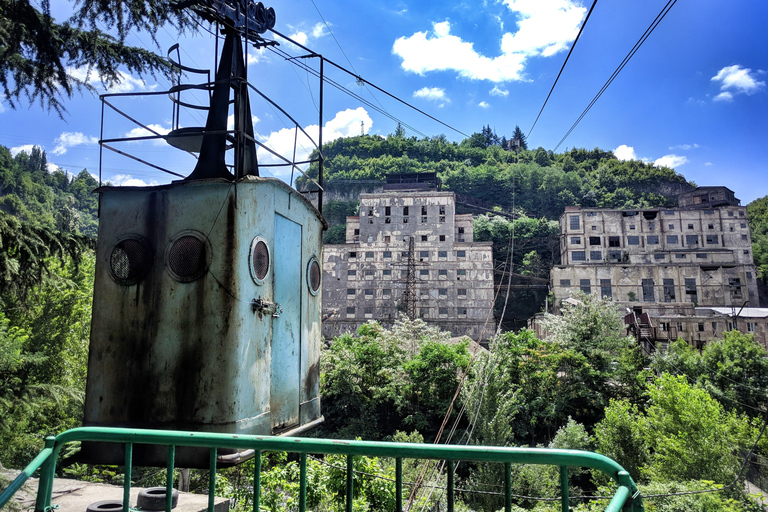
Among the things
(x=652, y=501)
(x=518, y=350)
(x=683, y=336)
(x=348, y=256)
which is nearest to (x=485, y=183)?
(x=348, y=256)

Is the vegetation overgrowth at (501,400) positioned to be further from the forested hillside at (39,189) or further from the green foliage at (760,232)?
the forested hillside at (39,189)

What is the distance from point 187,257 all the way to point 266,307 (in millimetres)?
939

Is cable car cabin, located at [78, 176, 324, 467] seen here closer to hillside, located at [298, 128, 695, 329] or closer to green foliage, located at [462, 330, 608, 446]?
green foliage, located at [462, 330, 608, 446]

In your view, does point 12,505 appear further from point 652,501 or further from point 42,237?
point 652,501

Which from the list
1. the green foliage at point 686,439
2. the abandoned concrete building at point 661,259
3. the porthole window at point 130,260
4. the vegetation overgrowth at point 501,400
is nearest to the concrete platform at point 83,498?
the porthole window at point 130,260

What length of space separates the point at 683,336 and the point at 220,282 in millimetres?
41264

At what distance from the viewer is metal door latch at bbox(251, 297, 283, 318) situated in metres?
4.78

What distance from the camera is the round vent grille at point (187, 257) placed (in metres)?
4.64

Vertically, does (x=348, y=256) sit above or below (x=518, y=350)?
above

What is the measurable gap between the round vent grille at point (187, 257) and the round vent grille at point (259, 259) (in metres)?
0.47

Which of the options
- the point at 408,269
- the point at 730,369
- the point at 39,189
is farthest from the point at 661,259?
the point at 39,189

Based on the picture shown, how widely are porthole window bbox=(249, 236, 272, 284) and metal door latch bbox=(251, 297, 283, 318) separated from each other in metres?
0.21

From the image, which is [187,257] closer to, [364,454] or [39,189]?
[364,454]

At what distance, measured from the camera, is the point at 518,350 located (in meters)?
30.2
